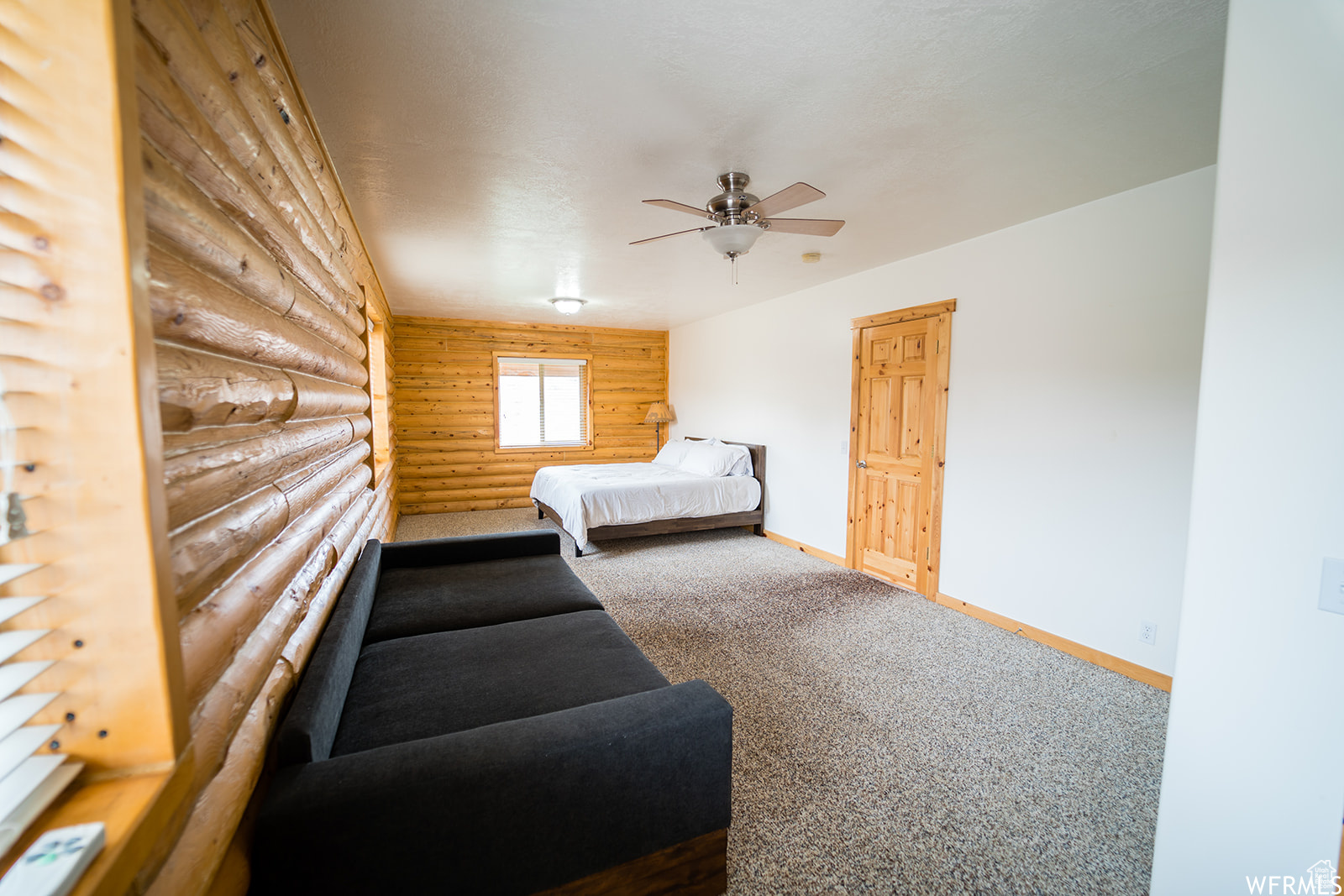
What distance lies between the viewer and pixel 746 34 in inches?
62.9

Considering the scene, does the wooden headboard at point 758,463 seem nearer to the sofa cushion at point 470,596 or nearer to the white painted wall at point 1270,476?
the sofa cushion at point 470,596

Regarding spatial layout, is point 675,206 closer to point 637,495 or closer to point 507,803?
point 507,803

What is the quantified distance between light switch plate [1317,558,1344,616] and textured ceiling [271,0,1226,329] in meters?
1.55

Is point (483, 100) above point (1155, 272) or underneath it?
above

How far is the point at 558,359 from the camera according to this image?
7156 millimetres

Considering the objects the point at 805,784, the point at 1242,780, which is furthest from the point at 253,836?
the point at 1242,780

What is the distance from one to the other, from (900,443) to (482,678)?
338 centimetres

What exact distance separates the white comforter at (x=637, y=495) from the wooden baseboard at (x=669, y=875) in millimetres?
3412

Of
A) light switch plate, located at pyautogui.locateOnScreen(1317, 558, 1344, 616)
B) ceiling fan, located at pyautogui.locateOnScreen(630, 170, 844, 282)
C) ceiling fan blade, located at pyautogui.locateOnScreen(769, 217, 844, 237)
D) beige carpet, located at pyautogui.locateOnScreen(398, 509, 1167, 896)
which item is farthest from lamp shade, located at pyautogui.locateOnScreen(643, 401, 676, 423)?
light switch plate, located at pyautogui.locateOnScreen(1317, 558, 1344, 616)

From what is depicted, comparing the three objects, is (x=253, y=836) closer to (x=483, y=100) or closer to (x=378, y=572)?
(x=378, y=572)

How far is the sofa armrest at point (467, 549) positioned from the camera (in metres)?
2.91

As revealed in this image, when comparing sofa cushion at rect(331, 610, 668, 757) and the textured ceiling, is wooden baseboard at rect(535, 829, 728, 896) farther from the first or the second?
the textured ceiling

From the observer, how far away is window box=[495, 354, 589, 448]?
22.9ft

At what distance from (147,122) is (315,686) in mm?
1235
